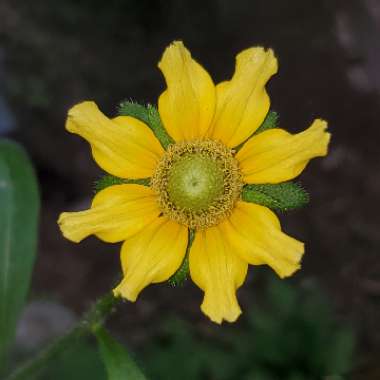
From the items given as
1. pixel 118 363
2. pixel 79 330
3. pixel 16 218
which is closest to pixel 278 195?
pixel 118 363

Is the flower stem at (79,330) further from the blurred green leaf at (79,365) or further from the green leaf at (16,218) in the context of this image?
the blurred green leaf at (79,365)

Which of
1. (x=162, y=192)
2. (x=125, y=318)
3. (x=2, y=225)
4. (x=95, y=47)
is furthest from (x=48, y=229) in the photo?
(x=162, y=192)

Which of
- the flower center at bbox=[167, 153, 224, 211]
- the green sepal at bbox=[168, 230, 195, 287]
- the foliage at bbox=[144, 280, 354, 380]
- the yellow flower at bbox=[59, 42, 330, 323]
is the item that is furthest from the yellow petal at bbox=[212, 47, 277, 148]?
the foliage at bbox=[144, 280, 354, 380]

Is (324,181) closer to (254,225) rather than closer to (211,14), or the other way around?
(211,14)

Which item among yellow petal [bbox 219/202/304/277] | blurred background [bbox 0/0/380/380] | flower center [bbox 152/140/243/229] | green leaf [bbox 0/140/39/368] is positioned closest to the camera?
yellow petal [bbox 219/202/304/277]

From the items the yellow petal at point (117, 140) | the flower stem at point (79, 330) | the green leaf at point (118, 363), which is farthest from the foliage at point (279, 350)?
the yellow petal at point (117, 140)

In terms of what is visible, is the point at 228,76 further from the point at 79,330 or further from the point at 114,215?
the point at 114,215

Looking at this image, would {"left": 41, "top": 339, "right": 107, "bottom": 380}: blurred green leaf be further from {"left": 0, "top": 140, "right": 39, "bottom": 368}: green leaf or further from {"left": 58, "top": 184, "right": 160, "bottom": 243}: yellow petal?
{"left": 58, "top": 184, "right": 160, "bottom": 243}: yellow petal
